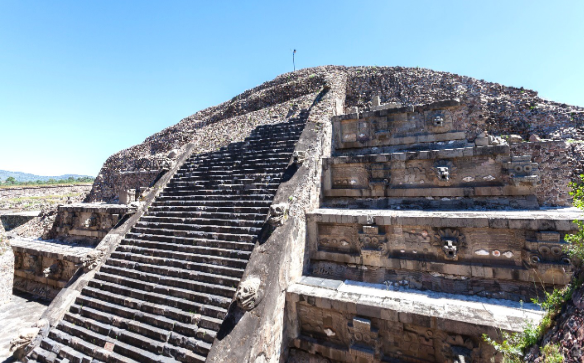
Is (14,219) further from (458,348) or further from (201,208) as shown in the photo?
(458,348)

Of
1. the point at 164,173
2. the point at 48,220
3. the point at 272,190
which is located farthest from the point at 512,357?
the point at 48,220

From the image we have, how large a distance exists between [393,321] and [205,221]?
21.1 feet

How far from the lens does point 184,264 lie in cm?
744

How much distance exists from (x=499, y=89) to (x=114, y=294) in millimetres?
22260

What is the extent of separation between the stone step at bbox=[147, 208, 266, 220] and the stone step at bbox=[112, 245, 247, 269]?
5.08 ft

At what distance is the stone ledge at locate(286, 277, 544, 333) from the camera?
16.2 ft

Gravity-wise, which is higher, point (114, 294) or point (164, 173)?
point (164, 173)

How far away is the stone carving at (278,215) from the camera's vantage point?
7.12 metres

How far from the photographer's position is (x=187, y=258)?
25.1 feet

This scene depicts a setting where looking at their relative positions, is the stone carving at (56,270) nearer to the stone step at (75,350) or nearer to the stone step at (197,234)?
the stone step at (197,234)

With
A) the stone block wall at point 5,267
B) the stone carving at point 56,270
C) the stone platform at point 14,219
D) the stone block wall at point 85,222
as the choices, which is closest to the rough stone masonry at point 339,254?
the stone block wall at point 85,222

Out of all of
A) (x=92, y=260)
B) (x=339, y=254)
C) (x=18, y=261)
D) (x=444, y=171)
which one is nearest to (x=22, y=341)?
(x=92, y=260)

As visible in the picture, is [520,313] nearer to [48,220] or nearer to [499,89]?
[499,89]

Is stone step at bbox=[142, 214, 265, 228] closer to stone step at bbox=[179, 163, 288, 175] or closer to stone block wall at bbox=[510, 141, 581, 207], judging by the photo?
stone step at bbox=[179, 163, 288, 175]
